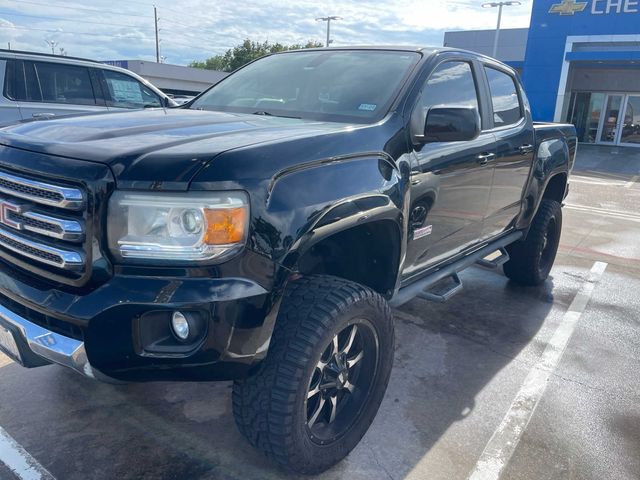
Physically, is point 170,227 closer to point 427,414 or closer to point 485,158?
point 427,414

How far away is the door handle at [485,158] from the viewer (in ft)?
11.4

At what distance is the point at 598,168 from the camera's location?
1752 centimetres

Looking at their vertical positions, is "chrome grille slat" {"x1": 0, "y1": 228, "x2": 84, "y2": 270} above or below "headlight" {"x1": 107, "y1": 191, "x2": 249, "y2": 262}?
below

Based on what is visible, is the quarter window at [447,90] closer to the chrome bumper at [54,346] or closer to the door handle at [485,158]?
the door handle at [485,158]

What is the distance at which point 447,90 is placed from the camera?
330cm

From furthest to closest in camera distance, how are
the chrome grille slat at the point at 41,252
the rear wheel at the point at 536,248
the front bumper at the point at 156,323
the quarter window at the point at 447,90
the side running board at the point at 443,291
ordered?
the rear wheel at the point at 536,248, the side running board at the point at 443,291, the quarter window at the point at 447,90, the chrome grille slat at the point at 41,252, the front bumper at the point at 156,323

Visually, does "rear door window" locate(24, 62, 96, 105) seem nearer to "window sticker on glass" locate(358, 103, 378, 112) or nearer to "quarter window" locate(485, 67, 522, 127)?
"quarter window" locate(485, 67, 522, 127)

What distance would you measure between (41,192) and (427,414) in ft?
7.25

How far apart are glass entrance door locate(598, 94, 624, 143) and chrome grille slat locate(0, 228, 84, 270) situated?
27.2 m

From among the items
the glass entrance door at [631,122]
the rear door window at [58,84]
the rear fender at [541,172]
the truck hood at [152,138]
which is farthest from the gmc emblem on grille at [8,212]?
the glass entrance door at [631,122]

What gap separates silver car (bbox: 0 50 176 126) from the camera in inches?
263

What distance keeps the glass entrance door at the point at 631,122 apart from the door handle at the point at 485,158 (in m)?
24.6

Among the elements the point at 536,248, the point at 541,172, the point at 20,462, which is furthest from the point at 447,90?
the point at 20,462

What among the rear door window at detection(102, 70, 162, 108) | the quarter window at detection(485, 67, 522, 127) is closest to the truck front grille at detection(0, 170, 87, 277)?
the quarter window at detection(485, 67, 522, 127)
